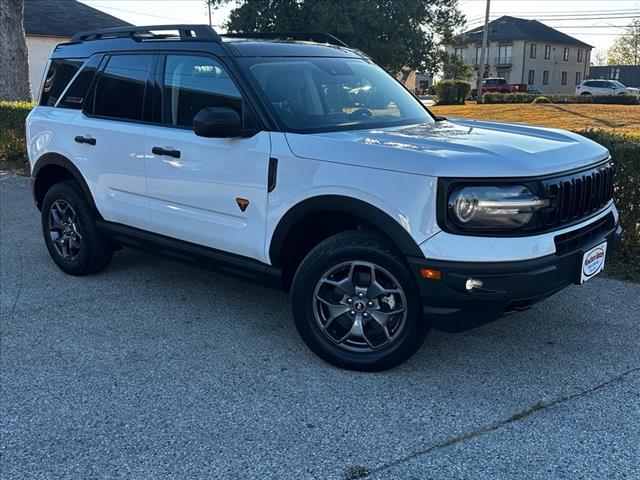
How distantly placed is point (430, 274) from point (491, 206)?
0.46 meters

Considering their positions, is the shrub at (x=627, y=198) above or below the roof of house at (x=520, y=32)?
below

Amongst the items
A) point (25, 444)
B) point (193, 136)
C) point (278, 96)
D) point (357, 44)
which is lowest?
point (25, 444)

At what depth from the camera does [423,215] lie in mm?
3215

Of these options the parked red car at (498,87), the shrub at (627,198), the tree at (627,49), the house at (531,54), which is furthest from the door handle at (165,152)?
the tree at (627,49)

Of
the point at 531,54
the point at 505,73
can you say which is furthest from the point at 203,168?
the point at 531,54

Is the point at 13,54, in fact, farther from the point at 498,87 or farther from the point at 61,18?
the point at 498,87

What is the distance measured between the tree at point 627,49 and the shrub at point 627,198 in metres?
89.2

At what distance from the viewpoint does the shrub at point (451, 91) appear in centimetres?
4005

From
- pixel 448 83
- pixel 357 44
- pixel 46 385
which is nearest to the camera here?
pixel 46 385

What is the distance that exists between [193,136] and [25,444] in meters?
2.11

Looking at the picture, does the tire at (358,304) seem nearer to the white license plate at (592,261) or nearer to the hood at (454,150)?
the hood at (454,150)

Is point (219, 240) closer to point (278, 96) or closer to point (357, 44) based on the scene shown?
point (278, 96)

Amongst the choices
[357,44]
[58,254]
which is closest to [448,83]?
[357,44]

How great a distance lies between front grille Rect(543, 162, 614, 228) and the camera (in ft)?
10.8
